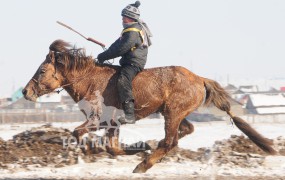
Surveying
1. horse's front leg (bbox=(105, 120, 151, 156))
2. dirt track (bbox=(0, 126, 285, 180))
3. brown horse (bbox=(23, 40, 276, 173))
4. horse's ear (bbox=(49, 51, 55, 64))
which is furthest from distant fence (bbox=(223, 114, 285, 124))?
horse's ear (bbox=(49, 51, 55, 64))

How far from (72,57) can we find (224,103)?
2869 millimetres

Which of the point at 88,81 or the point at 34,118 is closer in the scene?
the point at 88,81

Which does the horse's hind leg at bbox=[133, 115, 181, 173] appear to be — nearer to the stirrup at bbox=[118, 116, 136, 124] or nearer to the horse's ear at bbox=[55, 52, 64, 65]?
the stirrup at bbox=[118, 116, 136, 124]

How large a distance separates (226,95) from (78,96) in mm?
2700

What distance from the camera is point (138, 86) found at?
839cm

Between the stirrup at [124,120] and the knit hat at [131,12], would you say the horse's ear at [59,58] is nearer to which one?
the knit hat at [131,12]

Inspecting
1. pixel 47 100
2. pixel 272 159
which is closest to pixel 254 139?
pixel 272 159

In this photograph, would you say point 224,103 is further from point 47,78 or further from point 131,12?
point 47,78

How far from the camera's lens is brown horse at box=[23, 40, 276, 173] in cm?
840

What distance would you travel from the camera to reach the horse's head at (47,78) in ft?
28.2

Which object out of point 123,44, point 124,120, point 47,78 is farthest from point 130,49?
point 47,78

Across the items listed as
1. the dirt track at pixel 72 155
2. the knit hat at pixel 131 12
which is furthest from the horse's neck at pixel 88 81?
the dirt track at pixel 72 155

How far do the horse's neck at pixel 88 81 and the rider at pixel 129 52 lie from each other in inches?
10.9

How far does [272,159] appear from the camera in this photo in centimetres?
1073
